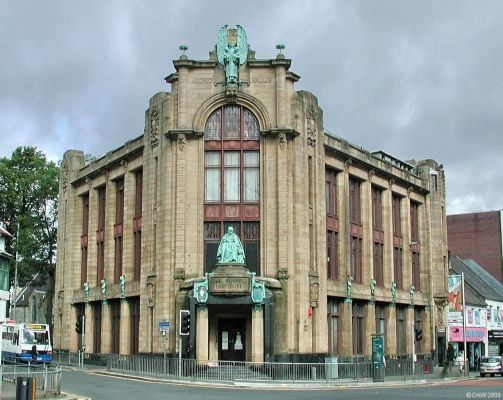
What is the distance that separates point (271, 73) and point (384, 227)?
18.2 metres

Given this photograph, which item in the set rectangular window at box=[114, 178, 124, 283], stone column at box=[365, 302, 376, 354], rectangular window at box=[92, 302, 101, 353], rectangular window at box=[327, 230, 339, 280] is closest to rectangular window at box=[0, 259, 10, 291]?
rectangular window at box=[114, 178, 124, 283]

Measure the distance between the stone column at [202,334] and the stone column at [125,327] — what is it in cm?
1130

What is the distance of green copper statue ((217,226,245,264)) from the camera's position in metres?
44.4

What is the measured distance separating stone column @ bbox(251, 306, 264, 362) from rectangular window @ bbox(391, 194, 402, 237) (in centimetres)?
2143

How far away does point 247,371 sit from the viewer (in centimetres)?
4078

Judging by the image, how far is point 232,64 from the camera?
47.3 m

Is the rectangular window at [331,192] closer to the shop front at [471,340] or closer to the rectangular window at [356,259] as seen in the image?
the rectangular window at [356,259]

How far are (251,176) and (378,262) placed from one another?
1639cm

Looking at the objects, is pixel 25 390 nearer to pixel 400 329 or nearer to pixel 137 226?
pixel 137 226

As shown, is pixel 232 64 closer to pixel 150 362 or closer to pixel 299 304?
pixel 299 304

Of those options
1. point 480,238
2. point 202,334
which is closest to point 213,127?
point 202,334

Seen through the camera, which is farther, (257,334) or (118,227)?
(118,227)

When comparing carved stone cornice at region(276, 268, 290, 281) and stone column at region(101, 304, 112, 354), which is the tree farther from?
carved stone cornice at region(276, 268, 290, 281)

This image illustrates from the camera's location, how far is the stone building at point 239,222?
45.0 meters
